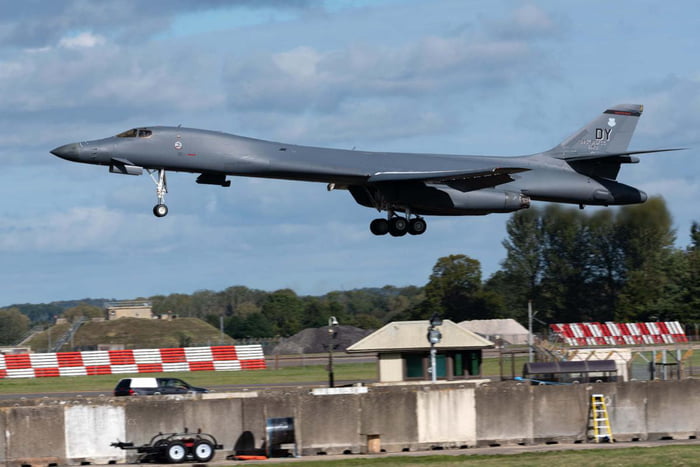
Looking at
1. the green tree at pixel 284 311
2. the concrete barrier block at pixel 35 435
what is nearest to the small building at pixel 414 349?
the concrete barrier block at pixel 35 435

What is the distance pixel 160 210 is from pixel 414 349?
1069 cm

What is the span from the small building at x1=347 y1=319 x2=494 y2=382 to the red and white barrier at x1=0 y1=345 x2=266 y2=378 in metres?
20.8

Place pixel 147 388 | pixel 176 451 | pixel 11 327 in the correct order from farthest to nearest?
pixel 11 327, pixel 147 388, pixel 176 451

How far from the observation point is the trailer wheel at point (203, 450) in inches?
995

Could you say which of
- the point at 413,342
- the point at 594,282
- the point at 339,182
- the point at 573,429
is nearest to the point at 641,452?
the point at 573,429

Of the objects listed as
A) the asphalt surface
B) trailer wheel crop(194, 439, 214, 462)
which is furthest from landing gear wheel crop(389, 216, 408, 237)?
trailer wheel crop(194, 439, 214, 462)

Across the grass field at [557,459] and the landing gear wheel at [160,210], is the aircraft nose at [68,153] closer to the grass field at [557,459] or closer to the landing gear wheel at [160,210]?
the landing gear wheel at [160,210]

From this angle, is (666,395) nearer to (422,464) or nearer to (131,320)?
(422,464)

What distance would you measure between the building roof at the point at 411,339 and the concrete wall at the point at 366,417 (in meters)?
8.48

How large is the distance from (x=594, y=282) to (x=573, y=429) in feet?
194

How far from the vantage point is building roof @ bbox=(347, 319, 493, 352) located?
3697cm

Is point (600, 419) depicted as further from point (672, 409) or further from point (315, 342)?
point (315, 342)

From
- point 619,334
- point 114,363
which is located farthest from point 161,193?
point 619,334

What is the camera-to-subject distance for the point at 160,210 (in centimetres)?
3158
